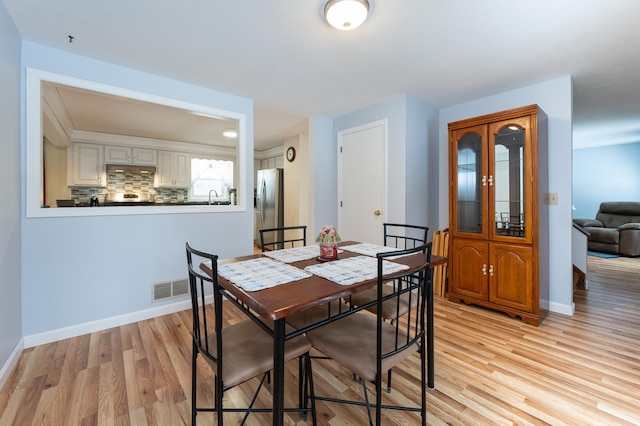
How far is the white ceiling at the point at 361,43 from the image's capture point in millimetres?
1707

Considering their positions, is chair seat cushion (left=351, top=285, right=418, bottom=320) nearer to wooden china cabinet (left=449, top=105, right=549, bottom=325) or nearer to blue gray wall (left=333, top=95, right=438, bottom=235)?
wooden china cabinet (left=449, top=105, right=549, bottom=325)

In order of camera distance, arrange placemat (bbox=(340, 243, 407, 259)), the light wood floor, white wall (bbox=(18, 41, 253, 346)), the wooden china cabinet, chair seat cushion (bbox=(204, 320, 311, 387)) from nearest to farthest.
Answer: chair seat cushion (bbox=(204, 320, 311, 387))
the light wood floor
placemat (bbox=(340, 243, 407, 259))
white wall (bbox=(18, 41, 253, 346))
the wooden china cabinet

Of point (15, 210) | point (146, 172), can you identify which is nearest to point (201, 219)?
point (15, 210)

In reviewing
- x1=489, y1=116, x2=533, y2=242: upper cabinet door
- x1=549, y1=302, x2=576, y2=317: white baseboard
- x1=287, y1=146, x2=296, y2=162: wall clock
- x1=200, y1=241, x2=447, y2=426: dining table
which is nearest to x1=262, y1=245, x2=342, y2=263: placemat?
x1=200, y1=241, x2=447, y2=426: dining table

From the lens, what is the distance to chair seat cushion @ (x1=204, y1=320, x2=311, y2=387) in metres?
1.10

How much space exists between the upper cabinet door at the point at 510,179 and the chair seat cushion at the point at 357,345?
6.30 ft

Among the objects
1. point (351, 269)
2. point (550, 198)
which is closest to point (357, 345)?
point (351, 269)

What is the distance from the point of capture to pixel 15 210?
1.91m

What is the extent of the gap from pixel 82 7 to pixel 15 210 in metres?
1.42

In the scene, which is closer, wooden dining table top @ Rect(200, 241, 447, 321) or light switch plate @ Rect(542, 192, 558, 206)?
wooden dining table top @ Rect(200, 241, 447, 321)

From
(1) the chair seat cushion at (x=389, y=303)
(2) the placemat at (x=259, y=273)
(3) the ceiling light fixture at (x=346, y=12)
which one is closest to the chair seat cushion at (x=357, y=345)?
(1) the chair seat cushion at (x=389, y=303)

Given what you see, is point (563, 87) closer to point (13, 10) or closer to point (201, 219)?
point (201, 219)

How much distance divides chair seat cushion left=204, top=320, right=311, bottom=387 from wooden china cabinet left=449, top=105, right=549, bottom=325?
2237 mm

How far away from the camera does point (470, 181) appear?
292 centimetres
